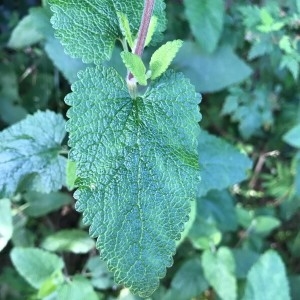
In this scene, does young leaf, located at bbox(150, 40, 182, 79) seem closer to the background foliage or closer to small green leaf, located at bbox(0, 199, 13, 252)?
the background foliage

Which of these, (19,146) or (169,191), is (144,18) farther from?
(19,146)

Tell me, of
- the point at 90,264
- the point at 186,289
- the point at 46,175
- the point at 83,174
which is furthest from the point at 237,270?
the point at 83,174

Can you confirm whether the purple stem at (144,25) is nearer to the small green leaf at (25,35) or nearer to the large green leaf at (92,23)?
the large green leaf at (92,23)

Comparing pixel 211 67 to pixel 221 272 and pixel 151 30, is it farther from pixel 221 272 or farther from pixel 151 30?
pixel 151 30

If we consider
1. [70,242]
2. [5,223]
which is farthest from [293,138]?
[5,223]

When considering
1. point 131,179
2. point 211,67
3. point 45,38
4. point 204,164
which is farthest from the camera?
point 211,67

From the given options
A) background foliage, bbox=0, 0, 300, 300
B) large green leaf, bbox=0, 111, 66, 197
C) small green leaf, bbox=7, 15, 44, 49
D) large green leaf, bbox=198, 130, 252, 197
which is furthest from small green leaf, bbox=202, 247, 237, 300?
small green leaf, bbox=7, 15, 44, 49

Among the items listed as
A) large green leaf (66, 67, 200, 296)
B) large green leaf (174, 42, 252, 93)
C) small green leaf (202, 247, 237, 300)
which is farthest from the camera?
large green leaf (174, 42, 252, 93)
